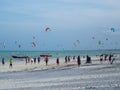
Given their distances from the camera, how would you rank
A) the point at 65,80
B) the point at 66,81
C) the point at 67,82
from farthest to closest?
the point at 65,80 < the point at 66,81 < the point at 67,82

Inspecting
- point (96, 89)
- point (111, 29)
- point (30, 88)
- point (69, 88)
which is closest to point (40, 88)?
point (30, 88)

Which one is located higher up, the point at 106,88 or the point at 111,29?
the point at 111,29

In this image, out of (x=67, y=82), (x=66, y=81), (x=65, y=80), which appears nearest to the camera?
(x=67, y=82)

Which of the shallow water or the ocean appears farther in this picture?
the ocean

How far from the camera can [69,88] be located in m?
16.3

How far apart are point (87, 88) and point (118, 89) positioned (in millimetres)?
1564

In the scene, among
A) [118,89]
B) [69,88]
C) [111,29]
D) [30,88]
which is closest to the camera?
[118,89]

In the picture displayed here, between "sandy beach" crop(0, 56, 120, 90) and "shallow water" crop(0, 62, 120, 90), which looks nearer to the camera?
"shallow water" crop(0, 62, 120, 90)

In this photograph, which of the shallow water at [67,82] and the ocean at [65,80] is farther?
the ocean at [65,80]

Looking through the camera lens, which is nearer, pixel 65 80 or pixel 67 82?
pixel 67 82

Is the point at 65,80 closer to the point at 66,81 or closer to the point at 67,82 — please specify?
the point at 66,81

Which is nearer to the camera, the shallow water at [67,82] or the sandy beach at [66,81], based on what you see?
the shallow water at [67,82]

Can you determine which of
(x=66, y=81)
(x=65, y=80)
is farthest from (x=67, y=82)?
(x=65, y=80)

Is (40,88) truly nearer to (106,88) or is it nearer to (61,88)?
(61,88)
